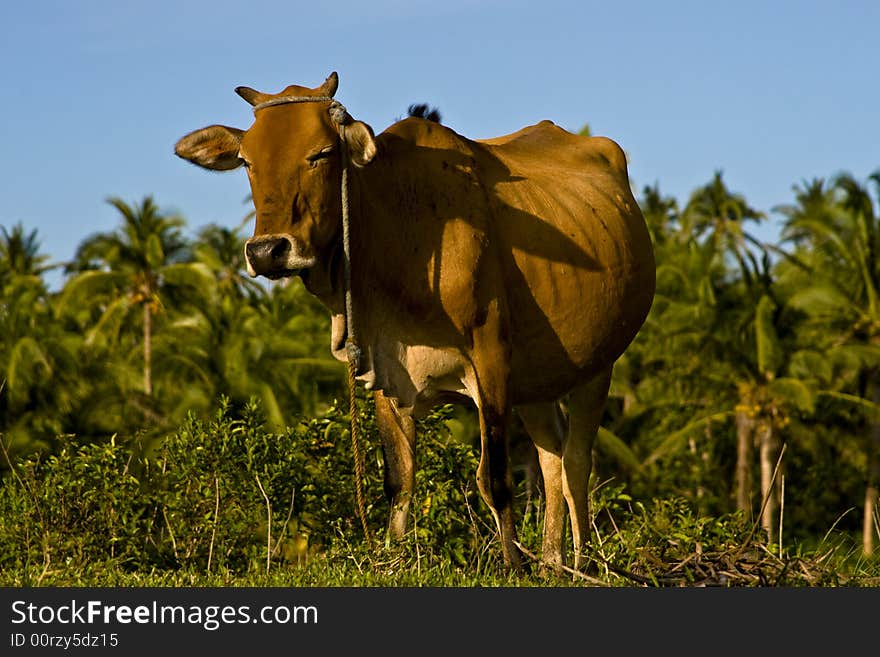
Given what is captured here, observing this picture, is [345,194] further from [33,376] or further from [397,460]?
[33,376]

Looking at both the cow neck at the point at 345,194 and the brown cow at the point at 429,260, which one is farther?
the cow neck at the point at 345,194

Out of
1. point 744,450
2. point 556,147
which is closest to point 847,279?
point 744,450

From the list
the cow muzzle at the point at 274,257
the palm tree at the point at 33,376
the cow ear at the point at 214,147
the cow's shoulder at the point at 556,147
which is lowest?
the cow muzzle at the point at 274,257


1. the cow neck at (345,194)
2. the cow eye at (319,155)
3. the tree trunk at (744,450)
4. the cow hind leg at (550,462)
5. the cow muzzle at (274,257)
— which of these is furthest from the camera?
the tree trunk at (744,450)

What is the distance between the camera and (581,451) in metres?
8.05

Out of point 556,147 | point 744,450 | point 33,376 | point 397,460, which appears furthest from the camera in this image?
point 744,450

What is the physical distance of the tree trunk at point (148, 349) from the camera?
4188 centimetres

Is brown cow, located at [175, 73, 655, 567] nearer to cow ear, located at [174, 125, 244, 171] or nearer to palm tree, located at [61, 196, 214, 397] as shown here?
cow ear, located at [174, 125, 244, 171]

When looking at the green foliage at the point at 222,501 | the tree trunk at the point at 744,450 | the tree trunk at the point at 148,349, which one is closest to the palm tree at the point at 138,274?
the tree trunk at the point at 148,349

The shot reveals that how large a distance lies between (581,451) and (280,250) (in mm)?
2556

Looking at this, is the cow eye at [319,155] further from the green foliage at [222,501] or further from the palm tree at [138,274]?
the palm tree at [138,274]

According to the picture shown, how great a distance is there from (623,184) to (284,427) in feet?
9.27

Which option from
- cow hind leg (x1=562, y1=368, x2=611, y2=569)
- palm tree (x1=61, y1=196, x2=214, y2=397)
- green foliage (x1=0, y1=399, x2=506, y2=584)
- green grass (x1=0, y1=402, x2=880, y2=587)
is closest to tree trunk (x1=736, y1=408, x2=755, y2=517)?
palm tree (x1=61, y1=196, x2=214, y2=397)

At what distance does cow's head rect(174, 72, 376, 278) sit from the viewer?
20.4 feet
